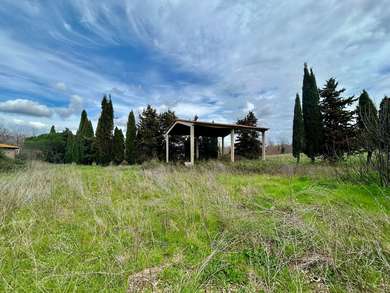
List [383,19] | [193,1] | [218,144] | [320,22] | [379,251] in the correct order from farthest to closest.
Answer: [218,144] < [320,22] < [193,1] < [383,19] < [379,251]

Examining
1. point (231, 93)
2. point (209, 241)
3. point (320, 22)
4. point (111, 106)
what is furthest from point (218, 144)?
point (209, 241)

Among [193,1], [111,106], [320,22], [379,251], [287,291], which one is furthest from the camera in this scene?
[111,106]

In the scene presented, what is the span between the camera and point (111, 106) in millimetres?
18891

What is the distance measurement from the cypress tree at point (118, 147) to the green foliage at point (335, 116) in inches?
595

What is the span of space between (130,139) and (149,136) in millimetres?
1722

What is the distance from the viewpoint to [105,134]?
18359 millimetres

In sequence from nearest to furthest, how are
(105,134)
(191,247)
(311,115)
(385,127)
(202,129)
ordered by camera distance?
1. (191,247)
2. (385,127)
3. (202,129)
4. (311,115)
5. (105,134)

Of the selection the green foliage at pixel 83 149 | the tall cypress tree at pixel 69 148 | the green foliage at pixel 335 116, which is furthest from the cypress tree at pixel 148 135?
the green foliage at pixel 335 116

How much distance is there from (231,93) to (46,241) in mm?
14951

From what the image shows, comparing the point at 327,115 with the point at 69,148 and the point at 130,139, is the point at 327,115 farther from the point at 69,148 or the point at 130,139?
the point at 69,148

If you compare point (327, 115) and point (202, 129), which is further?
point (327, 115)

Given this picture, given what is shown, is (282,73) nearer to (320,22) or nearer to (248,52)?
(248,52)

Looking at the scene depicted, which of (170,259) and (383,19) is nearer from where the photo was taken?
(170,259)

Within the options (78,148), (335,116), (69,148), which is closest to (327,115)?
(335,116)
